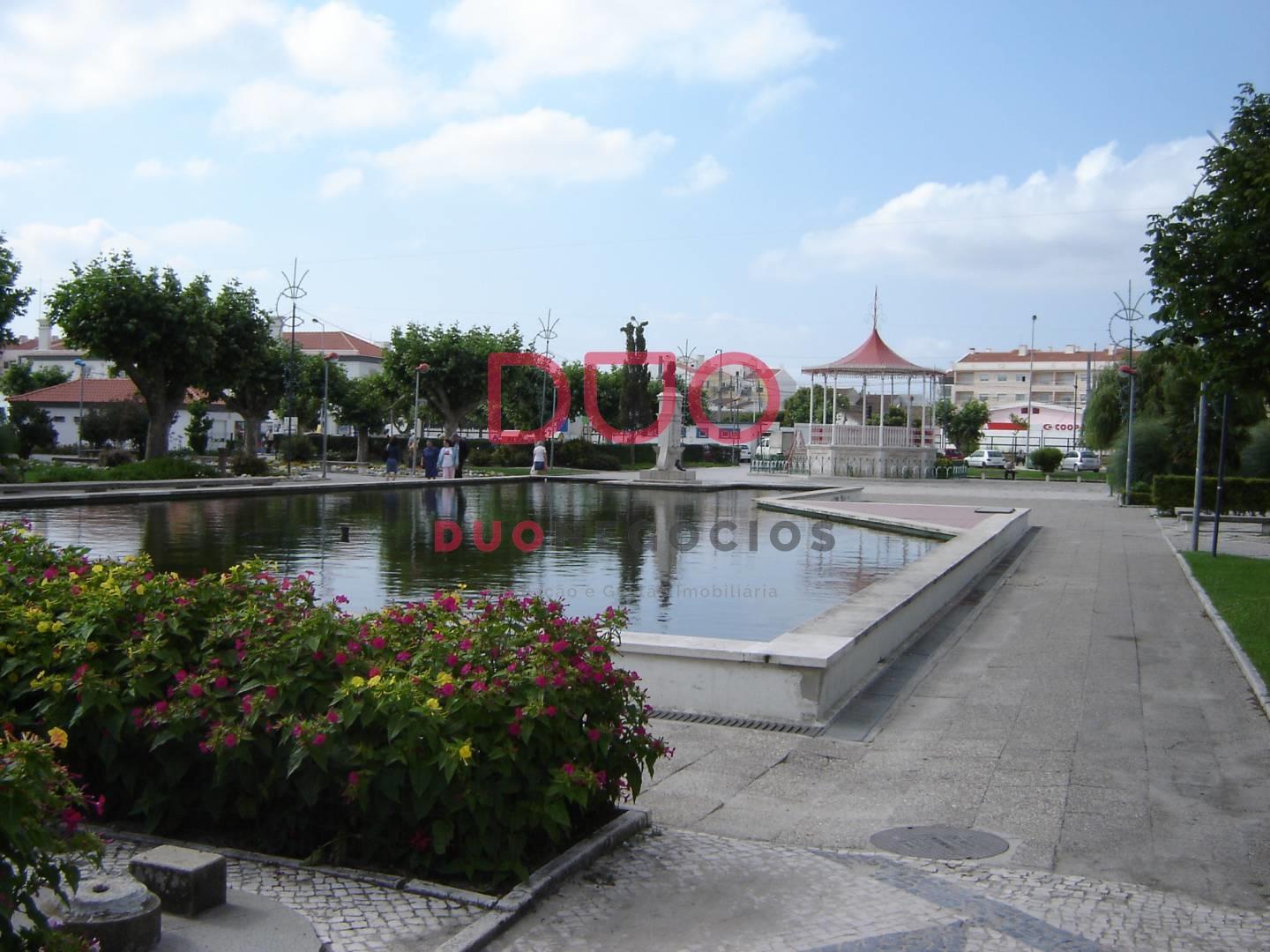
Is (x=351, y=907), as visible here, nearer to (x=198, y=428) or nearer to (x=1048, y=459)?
(x=198, y=428)

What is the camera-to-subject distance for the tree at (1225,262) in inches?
309

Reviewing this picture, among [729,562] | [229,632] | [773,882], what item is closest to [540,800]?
[773,882]

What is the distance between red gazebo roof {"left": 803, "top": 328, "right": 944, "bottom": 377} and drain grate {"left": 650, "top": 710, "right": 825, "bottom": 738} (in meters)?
39.6

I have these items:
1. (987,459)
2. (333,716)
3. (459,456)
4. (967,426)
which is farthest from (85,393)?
(333,716)

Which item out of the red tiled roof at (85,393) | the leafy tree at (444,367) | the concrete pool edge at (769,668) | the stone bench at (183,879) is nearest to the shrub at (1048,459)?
the leafy tree at (444,367)

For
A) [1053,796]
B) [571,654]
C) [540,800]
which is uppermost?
[571,654]

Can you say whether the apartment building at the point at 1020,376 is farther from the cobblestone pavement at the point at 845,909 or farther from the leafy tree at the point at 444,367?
the cobblestone pavement at the point at 845,909

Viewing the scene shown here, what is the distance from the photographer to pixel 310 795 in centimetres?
407

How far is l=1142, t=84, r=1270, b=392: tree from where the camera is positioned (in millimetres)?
7859

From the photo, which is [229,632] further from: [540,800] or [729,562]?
[729,562]

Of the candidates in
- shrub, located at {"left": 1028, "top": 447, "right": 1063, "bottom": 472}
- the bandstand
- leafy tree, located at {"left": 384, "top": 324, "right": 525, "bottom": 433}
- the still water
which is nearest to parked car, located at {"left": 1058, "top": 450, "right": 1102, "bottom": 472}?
shrub, located at {"left": 1028, "top": 447, "right": 1063, "bottom": 472}

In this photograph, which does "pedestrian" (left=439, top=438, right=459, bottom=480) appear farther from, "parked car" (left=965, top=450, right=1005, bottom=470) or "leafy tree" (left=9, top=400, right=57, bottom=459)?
"parked car" (left=965, top=450, right=1005, bottom=470)

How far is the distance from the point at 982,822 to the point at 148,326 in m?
30.2

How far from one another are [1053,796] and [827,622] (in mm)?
2807
